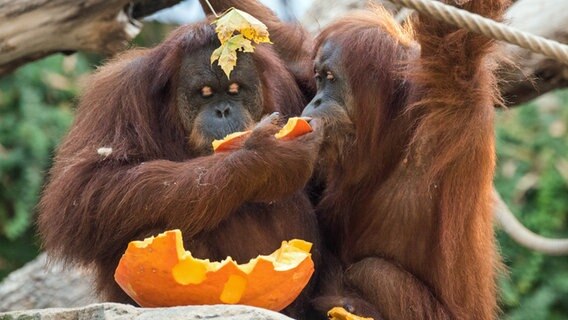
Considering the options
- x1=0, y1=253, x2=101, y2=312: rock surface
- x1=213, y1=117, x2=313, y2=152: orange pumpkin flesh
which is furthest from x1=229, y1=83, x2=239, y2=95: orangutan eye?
x1=0, y1=253, x2=101, y2=312: rock surface

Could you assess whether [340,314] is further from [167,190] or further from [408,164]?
[167,190]

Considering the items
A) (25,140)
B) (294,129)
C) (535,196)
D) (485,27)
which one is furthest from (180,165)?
(535,196)

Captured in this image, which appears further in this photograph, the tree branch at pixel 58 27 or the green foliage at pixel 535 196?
the green foliage at pixel 535 196

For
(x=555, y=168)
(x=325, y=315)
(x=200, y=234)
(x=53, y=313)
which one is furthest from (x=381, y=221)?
(x=555, y=168)

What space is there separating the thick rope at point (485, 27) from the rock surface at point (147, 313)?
53.7 inches

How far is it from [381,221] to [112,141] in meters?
1.34

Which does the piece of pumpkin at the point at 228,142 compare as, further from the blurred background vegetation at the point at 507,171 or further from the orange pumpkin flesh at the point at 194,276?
the blurred background vegetation at the point at 507,171

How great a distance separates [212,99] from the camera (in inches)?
208

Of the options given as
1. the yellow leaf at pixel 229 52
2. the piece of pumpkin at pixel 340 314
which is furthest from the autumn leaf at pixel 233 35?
the piece of pumpkin at pixel 340 314

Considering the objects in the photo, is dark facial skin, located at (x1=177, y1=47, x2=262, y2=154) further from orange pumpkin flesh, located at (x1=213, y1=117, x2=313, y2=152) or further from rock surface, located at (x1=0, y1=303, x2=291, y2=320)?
rock surface, located at (x1=0, y1=303, x2=291, y2=320)

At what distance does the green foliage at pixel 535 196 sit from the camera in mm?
9125

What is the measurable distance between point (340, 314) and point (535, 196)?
508 cm

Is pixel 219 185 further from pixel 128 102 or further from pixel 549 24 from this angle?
pixel 549 24

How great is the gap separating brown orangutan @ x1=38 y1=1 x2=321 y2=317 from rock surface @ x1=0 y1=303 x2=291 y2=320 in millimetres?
847
